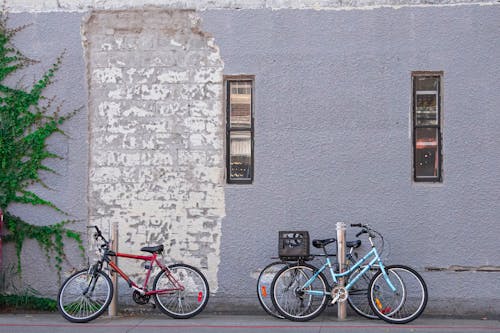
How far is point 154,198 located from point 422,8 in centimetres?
440

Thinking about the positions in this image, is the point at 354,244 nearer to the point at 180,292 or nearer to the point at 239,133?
the point at 239,133

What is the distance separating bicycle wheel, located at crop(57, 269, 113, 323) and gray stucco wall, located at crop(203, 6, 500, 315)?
1.61m

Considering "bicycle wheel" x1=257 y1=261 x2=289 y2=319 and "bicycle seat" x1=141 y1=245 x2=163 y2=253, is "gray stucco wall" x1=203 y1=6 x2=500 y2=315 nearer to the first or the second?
"bicycle wheel" x1=257 y1=261 x2=289 y2=319

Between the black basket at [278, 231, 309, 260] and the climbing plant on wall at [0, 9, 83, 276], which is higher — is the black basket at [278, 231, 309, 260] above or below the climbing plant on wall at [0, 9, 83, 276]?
below

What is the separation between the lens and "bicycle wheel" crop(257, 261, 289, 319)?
891cm

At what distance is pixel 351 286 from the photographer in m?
8.86

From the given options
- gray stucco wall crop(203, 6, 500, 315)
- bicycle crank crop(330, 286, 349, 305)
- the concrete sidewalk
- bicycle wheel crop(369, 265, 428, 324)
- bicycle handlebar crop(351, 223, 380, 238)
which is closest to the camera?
the concrete sidewalk

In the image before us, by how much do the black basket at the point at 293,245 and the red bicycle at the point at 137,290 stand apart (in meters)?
1.08

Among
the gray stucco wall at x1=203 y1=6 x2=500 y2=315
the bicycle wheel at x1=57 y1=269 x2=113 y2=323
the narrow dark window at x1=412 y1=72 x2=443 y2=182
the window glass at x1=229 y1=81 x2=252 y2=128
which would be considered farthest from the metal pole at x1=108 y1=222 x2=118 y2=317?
the narrow dark window at x1=412 y1=72 x2=443 y2=182

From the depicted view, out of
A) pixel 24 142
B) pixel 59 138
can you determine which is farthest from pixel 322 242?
pixel 24 142

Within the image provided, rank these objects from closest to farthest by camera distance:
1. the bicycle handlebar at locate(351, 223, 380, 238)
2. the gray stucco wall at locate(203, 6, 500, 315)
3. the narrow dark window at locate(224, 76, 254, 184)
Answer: the bicycle handlebar at locate(351, 223, 380, 238) < the gray stucco wall at locate(203, 6, 500, 315) < the narrow dark window at locate(224, 76, 254, 184)

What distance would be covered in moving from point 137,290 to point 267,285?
66.6 inches

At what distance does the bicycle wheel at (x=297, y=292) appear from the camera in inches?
346

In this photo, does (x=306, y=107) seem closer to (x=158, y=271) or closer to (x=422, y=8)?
(x=422, y=8)
